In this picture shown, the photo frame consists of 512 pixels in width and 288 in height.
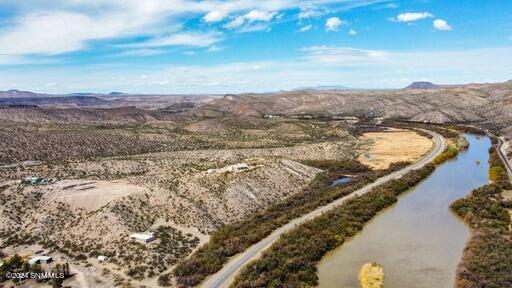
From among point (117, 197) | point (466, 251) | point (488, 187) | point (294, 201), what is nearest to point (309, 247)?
point (466, 251)

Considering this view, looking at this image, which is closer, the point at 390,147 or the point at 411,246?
the point at 411,246

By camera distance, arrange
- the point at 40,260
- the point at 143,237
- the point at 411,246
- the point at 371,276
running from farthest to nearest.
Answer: the point at 143,237, the point at 411,246, the point at 40,260, the point at 371,276

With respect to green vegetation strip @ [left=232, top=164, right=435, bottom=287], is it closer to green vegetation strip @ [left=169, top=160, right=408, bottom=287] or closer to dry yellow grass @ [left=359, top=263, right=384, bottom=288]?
green vegetation strip @ [left=169, top=160, right=408, bottom=287]

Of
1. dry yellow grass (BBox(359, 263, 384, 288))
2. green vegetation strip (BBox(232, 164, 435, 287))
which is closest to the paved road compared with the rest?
green vegetation strip (BBox(232, 164, 435, 287))

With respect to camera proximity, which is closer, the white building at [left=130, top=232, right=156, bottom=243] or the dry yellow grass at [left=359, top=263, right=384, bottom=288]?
the dry yellow grass at [left=359, top=263, right=384, bottom=288]

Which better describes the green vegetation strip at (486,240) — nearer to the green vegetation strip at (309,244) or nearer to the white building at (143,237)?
the green vegetation strip at (309,244)

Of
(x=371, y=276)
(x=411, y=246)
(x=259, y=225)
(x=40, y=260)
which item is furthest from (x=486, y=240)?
(x=40, y=260)

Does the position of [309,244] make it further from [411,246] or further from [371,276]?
[411,246]
